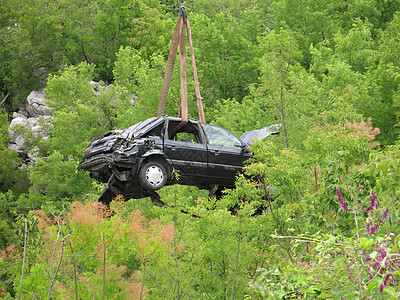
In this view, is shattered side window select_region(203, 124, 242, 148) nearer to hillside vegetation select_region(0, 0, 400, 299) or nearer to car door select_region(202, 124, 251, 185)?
car door select_region(202, 124, 251, 185)

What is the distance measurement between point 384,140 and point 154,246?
22403 millimetres

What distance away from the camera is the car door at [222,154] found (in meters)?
12.7

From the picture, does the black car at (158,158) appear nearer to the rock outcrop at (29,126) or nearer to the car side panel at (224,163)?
the car side panel at (224,163)

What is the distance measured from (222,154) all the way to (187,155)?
0.83 metres

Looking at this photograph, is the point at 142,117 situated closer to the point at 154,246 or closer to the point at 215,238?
the point at 215,238

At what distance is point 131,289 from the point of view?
1303 cm

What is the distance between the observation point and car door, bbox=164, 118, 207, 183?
480 inches

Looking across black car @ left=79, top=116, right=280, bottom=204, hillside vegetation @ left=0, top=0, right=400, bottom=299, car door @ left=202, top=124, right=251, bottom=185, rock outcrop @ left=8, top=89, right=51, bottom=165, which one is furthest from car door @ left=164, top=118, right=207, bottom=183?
rock outcrop @ left=8, top=89, right=51, bottom=165

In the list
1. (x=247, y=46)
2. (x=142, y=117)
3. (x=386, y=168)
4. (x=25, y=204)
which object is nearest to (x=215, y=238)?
(x=386, y=168)

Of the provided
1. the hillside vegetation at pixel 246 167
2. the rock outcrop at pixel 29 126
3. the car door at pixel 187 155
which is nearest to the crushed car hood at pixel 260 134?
the hillside vegetation at pixel 246 167

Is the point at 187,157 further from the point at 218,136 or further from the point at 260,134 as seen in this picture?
the point at 260,134

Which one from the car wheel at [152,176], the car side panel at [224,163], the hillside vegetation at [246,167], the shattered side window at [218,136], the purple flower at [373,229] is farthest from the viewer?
the shattered side window at [218,136]

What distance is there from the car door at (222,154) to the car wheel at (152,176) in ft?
3.74

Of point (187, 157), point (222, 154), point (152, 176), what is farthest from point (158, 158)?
point (222, 154)
